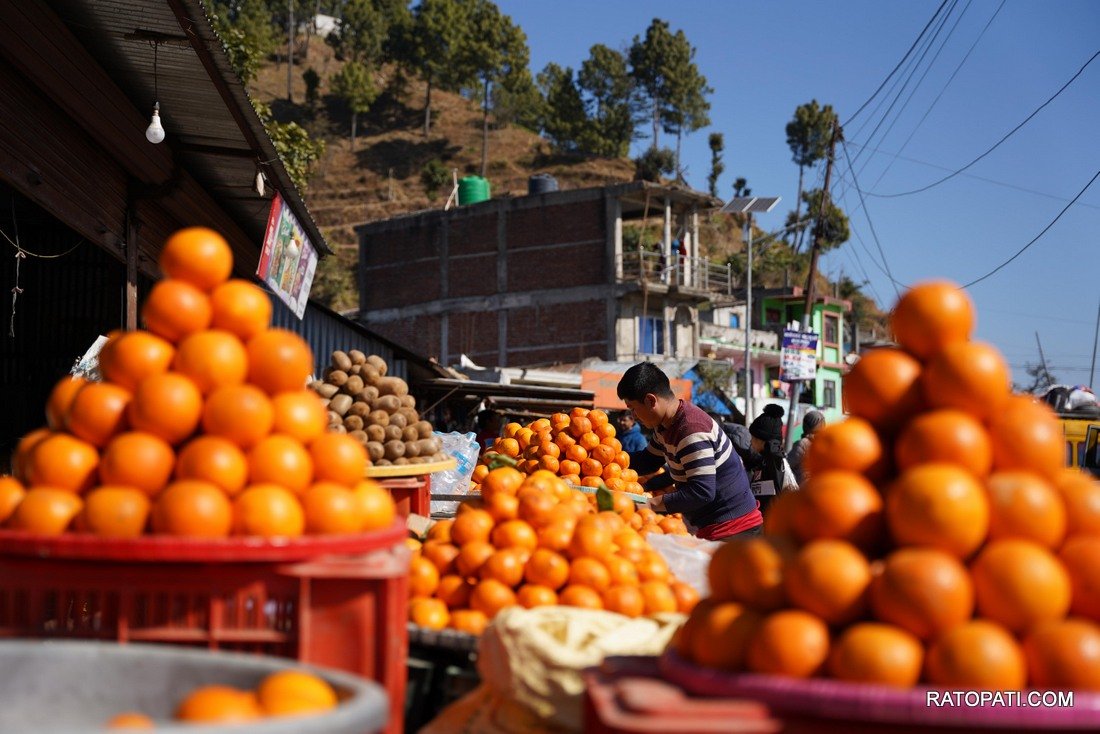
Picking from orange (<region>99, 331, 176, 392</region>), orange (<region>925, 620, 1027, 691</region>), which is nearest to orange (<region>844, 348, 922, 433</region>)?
orange (<region>925, 620, 1027, 691</region>)

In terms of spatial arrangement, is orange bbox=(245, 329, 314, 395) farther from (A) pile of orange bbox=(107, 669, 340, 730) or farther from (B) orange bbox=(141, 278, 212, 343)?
(A) pile of orange bbox=(107, 669, 340, 730)

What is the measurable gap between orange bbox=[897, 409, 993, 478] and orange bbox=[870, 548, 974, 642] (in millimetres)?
238

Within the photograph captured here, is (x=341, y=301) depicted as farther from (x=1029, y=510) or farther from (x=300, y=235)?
(x=1029, y=510)

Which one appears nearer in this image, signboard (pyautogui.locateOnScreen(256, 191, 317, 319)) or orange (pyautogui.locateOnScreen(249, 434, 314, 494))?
orange (pyautogui.locateOnScreen(249, 434, 314, 494))

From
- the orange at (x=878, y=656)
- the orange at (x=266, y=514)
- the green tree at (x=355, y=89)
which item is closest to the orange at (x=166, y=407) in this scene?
the orange at (x=266, y=514)

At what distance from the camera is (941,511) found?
6.42ft

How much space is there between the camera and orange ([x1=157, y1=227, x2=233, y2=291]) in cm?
260

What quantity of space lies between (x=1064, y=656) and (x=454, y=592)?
1.89 meters

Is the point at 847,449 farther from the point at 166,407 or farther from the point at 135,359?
the point at 135,359

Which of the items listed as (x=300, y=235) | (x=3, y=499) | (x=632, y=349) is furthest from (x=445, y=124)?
(x=3, y=499)

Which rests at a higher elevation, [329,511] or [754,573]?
[329,511]

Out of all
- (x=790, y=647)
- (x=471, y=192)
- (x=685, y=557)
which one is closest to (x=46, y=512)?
(x=790, y=647)

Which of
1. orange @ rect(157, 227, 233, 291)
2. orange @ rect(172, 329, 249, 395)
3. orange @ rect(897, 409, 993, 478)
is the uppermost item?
orange @ rect(157, 227, 233, 291)

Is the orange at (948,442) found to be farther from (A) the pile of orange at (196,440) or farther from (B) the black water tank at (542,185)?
(B) the black water tank at (542,185)
